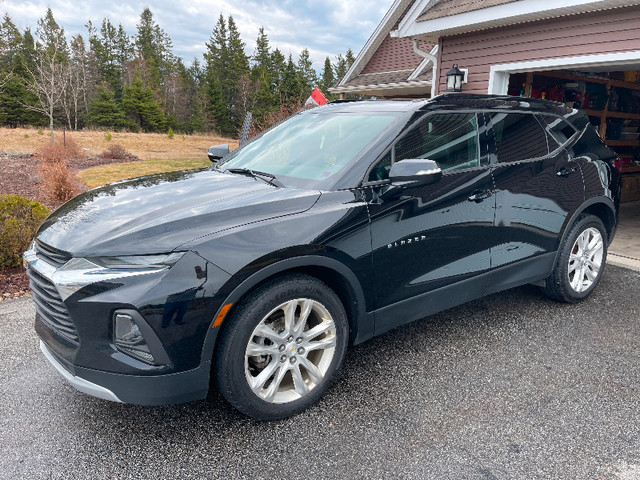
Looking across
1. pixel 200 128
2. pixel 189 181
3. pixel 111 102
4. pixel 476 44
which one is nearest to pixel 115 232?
pixel 189 181

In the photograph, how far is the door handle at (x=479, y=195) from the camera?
10.5 feet

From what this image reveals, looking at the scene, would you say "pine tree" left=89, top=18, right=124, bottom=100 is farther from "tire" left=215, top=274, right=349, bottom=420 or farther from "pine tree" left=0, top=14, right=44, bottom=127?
"tire" left=215, top=274, right=349, bottom=420

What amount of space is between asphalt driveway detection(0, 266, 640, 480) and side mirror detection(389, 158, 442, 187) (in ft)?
Answer: 4.22

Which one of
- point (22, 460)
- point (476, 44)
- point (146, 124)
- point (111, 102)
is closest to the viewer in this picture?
point (22, 460)

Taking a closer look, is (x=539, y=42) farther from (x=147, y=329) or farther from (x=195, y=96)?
(x=195, y=96)

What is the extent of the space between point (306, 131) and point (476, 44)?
5773 mm

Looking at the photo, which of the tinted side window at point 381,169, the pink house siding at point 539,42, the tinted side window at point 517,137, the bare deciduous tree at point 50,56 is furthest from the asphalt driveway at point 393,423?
the bare deciduous tree at point 50,56

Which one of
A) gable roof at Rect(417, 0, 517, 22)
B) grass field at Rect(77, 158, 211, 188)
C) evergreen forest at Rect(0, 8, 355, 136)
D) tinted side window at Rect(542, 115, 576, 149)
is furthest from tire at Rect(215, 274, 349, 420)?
evergreen forest at Rect(0, 8, 355, 136)

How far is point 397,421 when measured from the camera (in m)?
2.57

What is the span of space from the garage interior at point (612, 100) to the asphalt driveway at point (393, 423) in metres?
4.97

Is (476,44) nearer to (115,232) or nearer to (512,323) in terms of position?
(512,323)

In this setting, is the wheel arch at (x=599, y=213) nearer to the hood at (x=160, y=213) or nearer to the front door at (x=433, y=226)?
the front door at (x=433, y=226)

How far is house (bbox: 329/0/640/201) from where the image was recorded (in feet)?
20.1

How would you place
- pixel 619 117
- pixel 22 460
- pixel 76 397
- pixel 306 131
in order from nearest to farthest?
pixel 22 460 < pixel 76 397 < pixel 306 131 < pixel 619 117
